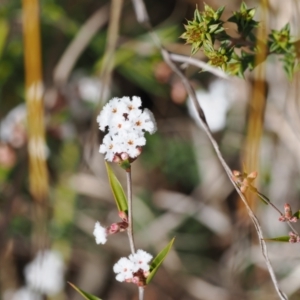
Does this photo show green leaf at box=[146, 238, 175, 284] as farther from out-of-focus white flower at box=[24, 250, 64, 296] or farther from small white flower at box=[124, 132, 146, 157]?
out-of-focus white flower at box=[24, 250, 64, 296]

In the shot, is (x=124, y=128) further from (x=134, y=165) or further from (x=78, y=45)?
(x=134, y=165)

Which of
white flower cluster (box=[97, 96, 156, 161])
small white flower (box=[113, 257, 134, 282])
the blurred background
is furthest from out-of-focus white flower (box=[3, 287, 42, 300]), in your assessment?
white flower cluster (box=[97, 96, 156, 161])

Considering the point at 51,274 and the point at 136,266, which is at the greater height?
the point at 51,274

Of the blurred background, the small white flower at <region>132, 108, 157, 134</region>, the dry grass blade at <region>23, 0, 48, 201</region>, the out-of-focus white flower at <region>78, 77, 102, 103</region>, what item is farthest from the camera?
the out-of-focus white flower at <region>78, 77, 102, 103</region>

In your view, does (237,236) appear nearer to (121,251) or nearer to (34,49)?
(121,251)

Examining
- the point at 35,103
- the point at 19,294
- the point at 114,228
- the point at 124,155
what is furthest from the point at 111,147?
the point at 19,294

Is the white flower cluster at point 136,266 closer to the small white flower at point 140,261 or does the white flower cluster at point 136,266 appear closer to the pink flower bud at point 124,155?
the small white flower at point 140,261

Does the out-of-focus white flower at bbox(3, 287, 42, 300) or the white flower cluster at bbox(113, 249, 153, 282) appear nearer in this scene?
the white flower cluster at bbox(113, 249, 153, 282)

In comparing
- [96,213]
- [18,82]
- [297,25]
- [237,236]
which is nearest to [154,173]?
[96,213]
